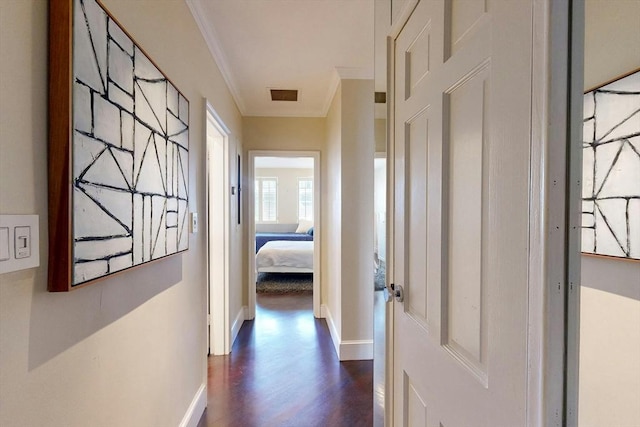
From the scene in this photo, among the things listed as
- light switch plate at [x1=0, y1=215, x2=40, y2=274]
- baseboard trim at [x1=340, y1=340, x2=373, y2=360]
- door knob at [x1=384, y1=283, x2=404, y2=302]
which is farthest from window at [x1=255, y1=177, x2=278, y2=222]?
light switch plate at [x1=0, y1=215, x2=40, y2=274]

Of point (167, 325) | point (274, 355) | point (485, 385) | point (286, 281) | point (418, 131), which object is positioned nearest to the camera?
point (485, 385)

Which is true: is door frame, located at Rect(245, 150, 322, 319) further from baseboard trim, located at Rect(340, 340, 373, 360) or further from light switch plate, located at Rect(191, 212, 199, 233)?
light switch plate, located at Rect(191, 212, 199, 233)

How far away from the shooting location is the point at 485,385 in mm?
629

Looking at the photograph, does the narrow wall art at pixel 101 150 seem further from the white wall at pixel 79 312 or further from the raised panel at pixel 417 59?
the raised panel at pixel 417 59

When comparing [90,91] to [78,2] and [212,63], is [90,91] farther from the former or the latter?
[212,63]

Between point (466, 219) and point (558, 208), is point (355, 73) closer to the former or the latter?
point (466, 219)

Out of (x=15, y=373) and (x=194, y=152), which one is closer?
(x=15, y=373)

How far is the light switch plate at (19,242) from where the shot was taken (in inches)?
23.9

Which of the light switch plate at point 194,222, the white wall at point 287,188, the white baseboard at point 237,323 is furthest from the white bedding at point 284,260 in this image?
the light switch plate at point 194,222

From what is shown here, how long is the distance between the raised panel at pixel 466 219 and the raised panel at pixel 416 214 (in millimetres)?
125

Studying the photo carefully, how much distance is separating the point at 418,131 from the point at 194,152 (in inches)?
55.2

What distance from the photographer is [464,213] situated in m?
0.73

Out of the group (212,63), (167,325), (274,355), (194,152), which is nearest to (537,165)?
(167,325)

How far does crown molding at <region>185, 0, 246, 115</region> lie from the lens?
1875mm
